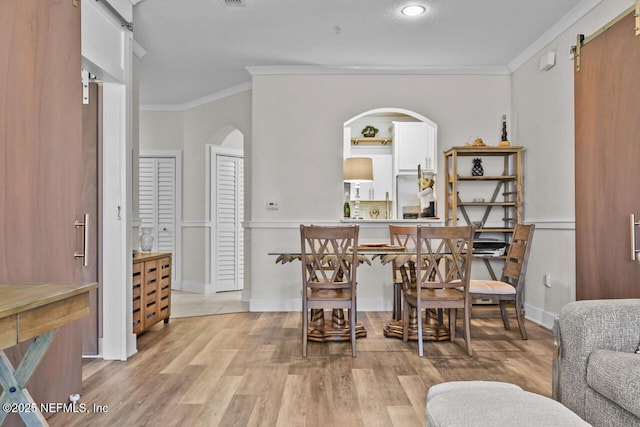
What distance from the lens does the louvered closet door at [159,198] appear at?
6840 mm

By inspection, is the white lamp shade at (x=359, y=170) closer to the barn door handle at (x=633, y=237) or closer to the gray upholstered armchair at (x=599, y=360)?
the barn door handle at (x=633, y=237)

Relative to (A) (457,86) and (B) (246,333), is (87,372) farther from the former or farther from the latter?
(A) (457,86)

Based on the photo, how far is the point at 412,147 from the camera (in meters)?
6.10

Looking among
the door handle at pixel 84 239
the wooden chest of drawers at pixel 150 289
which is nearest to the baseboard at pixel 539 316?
the wooden chest of drawers at pixel 150 289

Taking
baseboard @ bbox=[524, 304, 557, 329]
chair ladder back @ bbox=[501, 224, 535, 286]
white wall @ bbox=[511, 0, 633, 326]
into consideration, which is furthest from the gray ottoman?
baseboard @ bbox=[524, 304, 557, 329]

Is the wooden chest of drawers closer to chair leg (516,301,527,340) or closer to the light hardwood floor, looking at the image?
the light hardwood floor

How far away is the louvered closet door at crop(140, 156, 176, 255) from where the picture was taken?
6.84 metres

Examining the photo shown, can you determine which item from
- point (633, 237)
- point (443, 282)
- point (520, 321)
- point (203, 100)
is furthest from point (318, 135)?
point (633, 237)

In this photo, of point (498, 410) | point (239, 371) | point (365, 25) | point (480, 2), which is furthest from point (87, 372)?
point (480, 2)

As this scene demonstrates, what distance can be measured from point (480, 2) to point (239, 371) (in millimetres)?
3339

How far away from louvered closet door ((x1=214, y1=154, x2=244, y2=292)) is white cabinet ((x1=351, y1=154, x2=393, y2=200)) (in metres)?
1.86

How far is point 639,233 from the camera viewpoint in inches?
107

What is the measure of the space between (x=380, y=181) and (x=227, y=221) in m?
2.34

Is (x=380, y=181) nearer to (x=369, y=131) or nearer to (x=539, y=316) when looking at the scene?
(x=369, y=131)
